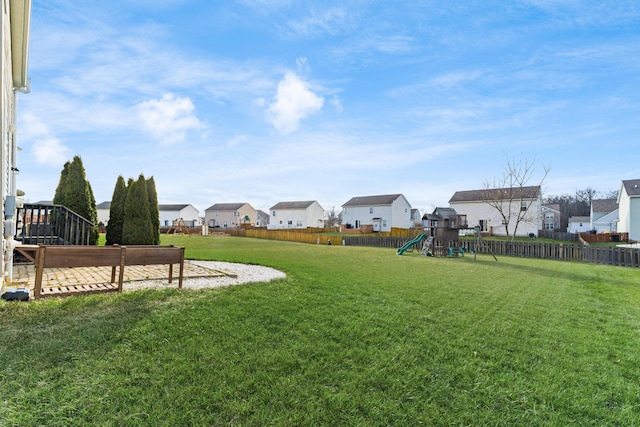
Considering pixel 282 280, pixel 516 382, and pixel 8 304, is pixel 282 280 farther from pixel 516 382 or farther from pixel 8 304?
pixel 516 382

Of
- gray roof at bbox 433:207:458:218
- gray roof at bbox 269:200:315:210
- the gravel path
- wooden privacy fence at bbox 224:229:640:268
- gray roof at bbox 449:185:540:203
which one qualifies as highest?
gray roof at bbox 449:185:540:203

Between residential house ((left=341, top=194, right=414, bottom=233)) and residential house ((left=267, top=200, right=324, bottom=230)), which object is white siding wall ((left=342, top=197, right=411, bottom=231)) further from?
residential house ((left=267, top=200, right=324, bottom=230))

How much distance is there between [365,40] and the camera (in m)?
11.9

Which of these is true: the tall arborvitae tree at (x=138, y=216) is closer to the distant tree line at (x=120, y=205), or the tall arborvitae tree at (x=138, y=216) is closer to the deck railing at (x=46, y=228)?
the distant tree line at (x=120, y=205)

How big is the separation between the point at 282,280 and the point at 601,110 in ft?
55.0

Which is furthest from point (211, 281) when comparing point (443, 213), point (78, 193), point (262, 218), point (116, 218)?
point (262, 218)

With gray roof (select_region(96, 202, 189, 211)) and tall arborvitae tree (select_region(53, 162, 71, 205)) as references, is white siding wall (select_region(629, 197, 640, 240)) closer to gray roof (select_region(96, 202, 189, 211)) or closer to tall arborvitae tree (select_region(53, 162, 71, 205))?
tall arborvitae tree (select_region(53, 162, 71, 205))

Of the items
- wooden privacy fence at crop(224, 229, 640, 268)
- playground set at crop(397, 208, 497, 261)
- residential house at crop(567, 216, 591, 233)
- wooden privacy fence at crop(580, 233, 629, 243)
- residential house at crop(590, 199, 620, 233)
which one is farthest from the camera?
residential house at crop(567, 216, 591, 233)

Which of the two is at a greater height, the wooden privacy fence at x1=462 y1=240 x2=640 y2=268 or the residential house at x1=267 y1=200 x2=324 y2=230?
the residential house at x1=267 y1=200 x2=324 y2=230

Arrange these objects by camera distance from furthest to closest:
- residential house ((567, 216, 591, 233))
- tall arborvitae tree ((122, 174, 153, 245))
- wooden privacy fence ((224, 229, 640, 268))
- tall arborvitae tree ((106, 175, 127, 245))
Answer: residential house ((567, 216, 591, 233))
wooden privacy fence ((224, 229, 640, 268))
tall arborvitae tree ((106, 175, 127, 245))
tall arborvitae tree ((122, 174, 153, 245))

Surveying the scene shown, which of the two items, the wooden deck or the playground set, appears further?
the playground set

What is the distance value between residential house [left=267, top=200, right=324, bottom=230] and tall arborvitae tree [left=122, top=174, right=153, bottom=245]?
46524 millimetres

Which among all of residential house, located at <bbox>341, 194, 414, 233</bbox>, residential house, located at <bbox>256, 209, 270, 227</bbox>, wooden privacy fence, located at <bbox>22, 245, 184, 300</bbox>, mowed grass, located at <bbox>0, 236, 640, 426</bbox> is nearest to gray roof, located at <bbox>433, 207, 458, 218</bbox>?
mowed grass, located at <bbox>0, 236, 640, 426</bbox>

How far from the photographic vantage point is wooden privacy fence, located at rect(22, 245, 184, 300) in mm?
5525
